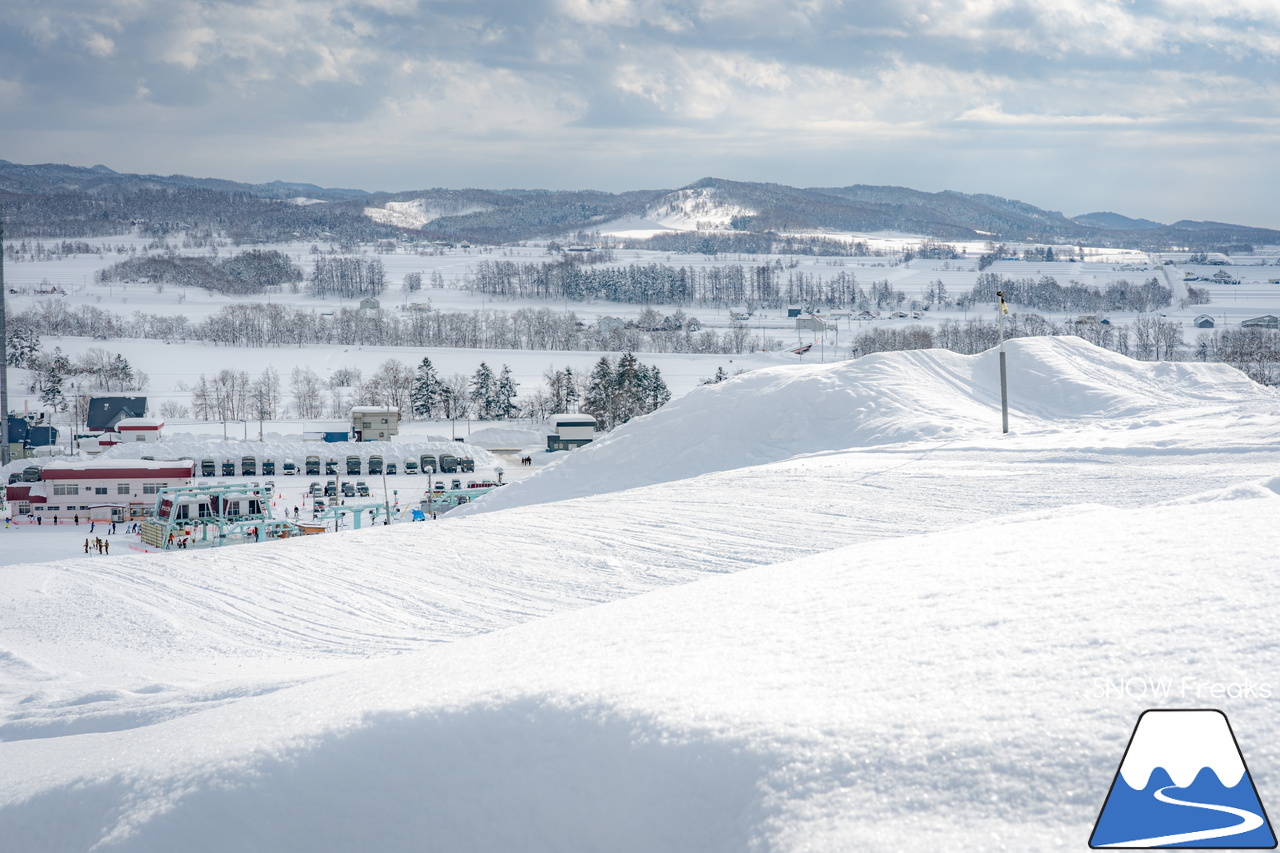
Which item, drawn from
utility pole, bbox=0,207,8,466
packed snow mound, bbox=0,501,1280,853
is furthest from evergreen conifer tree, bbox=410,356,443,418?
packed snow mound, bbox=0,501,1280,853

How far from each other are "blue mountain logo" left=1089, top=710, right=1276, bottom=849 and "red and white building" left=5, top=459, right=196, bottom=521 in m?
25.5

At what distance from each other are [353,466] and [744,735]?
92.0 ft

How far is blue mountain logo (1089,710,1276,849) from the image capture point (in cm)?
237

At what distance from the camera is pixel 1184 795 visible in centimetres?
240

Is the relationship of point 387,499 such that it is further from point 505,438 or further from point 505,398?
point 505,398

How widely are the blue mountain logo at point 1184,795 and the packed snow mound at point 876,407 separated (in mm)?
11087

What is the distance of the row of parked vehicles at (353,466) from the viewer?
96.1 ft

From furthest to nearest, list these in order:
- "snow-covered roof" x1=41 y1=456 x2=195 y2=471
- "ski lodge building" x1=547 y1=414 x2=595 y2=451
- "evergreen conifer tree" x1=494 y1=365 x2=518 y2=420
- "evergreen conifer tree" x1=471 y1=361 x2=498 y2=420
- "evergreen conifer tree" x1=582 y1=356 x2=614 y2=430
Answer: "evergreen conifer tree" x1=471 y1=361 x2=498 y2=420 → "evergreen conifer tree" x1=494 y1=365 x2=518 y2=420 → "evergreen conifer tree" x1=582 y1=356 x2=614 y2=430 → "ski lodge building" x1=547 y1=414 x2=595 y2=451 → "snow-covered roof" x1=41 y1=456 x2=195 y2=471

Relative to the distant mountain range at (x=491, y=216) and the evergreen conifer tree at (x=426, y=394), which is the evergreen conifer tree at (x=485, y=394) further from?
the distant mountain range at (x=491, y=216)

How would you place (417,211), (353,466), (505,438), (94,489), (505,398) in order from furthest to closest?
(417,211), (505,398), (505,438), (353,466), (94,489)

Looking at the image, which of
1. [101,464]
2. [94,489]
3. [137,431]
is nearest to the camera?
[94,489]

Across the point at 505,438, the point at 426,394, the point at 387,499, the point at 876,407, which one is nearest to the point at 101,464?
the point at 387,499

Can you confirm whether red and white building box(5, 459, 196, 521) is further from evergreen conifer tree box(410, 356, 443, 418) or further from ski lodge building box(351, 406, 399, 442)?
evergreen conifer tree box(410, 356, 443, 418)

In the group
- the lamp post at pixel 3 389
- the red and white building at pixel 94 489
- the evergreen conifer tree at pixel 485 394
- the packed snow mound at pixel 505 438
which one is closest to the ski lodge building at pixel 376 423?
the packed snow mound at pixel 505 438
